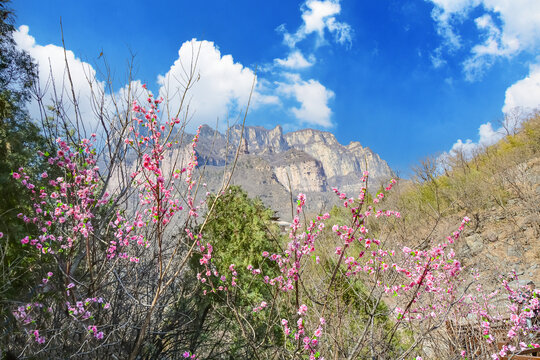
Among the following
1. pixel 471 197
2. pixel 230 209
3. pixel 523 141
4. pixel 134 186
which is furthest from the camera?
pixel 523 141

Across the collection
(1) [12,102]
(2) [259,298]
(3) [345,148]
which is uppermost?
(3) [345,148]

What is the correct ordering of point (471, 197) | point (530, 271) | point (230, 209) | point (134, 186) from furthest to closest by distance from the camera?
point (471, 197) < point (530, 271) < point (230, 209) < point (134, 186)

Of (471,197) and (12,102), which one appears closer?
(12,102)

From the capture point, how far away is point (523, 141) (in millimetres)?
15797

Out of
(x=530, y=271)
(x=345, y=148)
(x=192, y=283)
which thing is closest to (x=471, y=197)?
(x=530, y=271)

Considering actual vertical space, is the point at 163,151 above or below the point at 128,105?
below

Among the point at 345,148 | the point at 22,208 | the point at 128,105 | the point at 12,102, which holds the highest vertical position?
the point at 345,148

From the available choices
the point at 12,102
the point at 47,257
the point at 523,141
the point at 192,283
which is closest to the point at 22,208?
the point at 47,257

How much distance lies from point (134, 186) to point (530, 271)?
39.9ft

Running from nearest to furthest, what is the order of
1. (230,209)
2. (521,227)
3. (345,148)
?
(230,209) < (521,227) < (345,148)

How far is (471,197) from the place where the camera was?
14086mm

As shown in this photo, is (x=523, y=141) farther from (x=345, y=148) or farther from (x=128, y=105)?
(x=345, y=148)

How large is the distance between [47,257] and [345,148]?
203 meters

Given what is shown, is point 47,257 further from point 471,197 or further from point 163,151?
point 471,197
